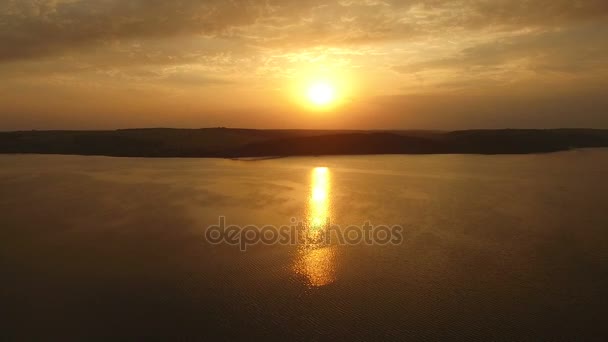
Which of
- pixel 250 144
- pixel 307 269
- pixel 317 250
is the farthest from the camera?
pixel 250 144

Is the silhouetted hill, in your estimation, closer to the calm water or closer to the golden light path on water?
the calm water

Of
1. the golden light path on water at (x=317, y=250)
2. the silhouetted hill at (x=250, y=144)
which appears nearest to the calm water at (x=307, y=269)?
the golden light path on water at (x=317, y=250)

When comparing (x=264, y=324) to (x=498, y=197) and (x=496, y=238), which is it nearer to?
(x=496, y=238)

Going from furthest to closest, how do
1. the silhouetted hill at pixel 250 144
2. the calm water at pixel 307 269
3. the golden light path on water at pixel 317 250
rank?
the silhouetted hill at pixel 250 144 < the golden light path on water at pixel 317 250 < the calm water at pixel 307 269

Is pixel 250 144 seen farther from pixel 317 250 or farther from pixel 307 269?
pixel 307 269

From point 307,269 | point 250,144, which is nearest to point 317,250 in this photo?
point 307,269

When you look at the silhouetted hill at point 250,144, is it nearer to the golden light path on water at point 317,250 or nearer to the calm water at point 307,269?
the calm water at point 307,269

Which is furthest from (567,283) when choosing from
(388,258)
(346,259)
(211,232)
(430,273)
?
(211,232)
